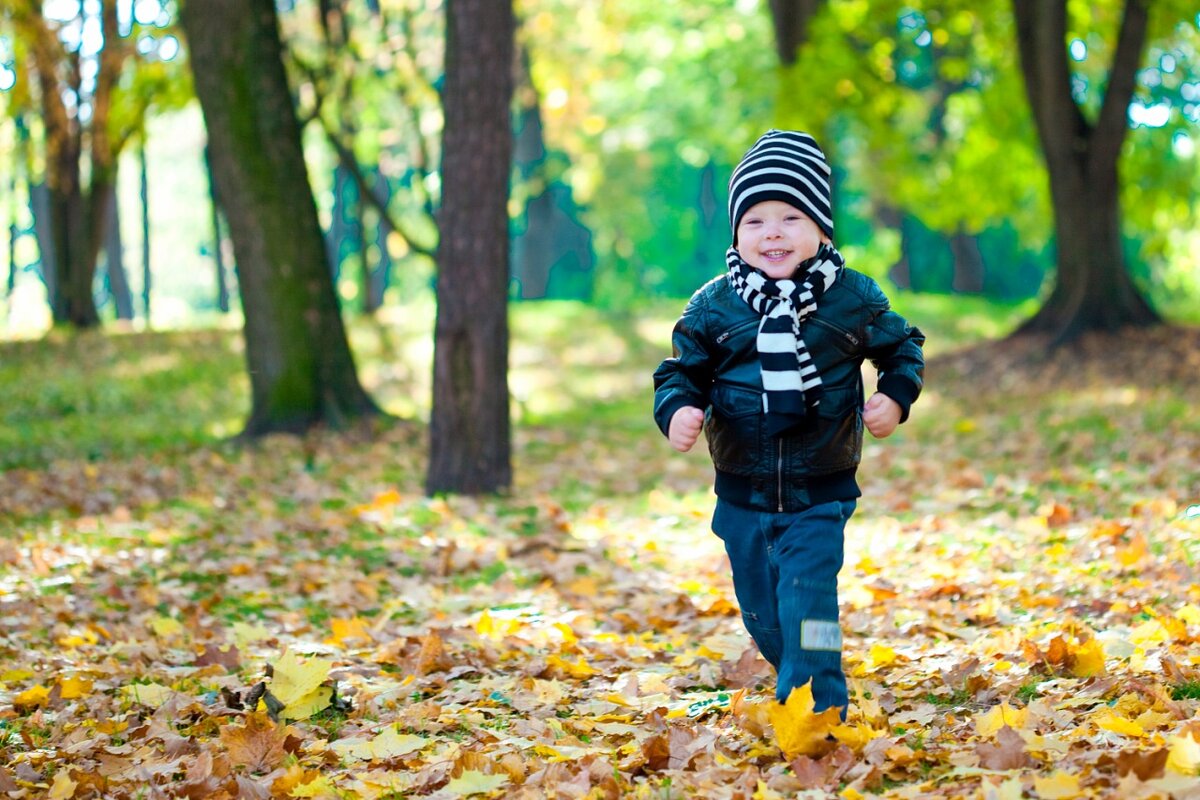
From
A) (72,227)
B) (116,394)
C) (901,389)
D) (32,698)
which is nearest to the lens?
(901,389)

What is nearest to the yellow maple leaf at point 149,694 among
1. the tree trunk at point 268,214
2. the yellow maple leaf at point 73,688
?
the yellow maple leaf at point 73,688

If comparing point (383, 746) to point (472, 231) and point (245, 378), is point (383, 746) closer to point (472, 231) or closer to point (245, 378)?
point (472, 231)

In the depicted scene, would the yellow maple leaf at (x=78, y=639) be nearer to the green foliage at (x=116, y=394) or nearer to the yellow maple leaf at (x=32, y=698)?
the yellow maple leaf at (x=32, y=698)

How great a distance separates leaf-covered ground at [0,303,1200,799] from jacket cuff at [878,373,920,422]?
0.89m

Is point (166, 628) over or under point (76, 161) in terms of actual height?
under

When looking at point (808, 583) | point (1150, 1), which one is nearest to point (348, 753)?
point (808, 583)

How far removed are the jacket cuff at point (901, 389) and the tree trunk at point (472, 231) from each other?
563cm

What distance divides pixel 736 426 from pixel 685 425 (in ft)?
0.73

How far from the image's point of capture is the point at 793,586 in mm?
3775

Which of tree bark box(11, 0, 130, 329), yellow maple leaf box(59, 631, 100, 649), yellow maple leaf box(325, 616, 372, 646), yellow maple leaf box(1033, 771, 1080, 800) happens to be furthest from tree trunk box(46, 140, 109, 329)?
yellow maple leaf box(1033, 771, 1080, 800)

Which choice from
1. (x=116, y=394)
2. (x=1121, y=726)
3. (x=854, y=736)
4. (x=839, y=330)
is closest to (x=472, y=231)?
(x=839, y=330)

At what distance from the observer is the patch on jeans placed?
3.73 meters

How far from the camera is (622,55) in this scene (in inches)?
1148

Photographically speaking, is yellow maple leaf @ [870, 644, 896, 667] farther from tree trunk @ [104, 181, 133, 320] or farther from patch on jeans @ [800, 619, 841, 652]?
tree trunk @ [104, 181, 133, 320]
